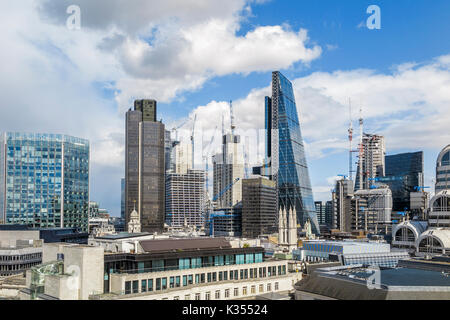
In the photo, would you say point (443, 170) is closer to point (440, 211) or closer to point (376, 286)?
point (440, 211)

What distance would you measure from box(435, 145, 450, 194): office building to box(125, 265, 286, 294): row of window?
3287 inches

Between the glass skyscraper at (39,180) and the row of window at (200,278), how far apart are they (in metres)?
108

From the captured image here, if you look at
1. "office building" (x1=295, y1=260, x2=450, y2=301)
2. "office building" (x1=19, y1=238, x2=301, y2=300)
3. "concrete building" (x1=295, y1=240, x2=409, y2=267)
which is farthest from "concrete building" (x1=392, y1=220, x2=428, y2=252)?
"office building" (x1=295, y1=260, x2=450, y2=301)

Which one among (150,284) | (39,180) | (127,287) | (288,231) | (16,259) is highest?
(39,180)

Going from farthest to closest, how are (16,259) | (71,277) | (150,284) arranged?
(16,259)
(150,284)
(71,277)

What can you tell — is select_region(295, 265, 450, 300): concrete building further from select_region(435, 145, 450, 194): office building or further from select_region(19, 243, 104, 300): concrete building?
select_region(435, 145, 450, 194): office building

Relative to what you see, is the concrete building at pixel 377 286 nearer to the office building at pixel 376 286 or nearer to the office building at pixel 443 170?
the office building at pixel 376 286

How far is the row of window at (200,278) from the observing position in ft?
149

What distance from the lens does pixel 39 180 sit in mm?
145625

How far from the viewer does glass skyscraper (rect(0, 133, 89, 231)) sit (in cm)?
14225

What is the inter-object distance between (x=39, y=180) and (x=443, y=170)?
423 feet

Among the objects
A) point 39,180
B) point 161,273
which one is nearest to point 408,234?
point 161,273
